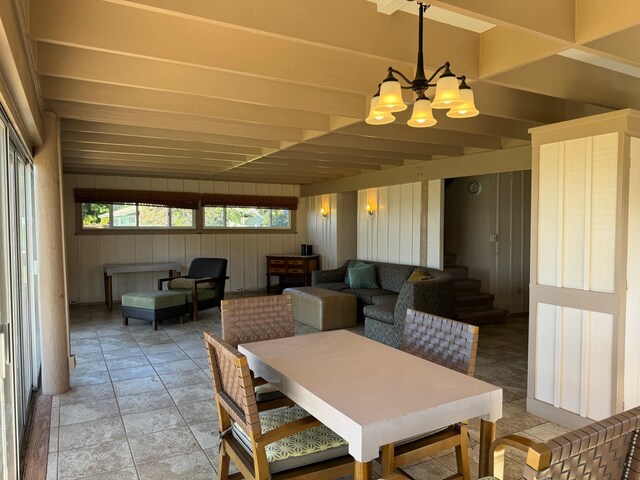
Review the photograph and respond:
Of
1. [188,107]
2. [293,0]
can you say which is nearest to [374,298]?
[188,107]

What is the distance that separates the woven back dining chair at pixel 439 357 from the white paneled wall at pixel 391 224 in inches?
159

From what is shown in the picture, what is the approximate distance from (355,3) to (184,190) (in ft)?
22.8

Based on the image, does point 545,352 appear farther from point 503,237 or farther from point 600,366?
point 503,237

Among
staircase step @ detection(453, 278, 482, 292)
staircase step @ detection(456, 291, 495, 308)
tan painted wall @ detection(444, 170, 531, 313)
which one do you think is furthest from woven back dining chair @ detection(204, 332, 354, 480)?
tan painted wall @ detection(444, 170, 531, 313)

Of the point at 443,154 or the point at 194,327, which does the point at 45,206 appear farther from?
the point at 443,154

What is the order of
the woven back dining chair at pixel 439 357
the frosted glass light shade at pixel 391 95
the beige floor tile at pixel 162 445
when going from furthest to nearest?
the beige floor tile at pixel 162 445 < the frosted glass light shade at pixel 391 95 < the woven back dining chair at pixel 439 357

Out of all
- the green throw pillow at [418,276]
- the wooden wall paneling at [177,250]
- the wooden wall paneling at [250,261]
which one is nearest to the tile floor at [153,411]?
the green throw pillow at [418,276]

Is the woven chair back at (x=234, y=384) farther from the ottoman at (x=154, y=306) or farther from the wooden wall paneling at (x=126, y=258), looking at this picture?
the wooden wall paneling at (x=126, y=258)

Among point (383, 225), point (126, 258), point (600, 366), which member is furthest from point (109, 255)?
point (600, 366)

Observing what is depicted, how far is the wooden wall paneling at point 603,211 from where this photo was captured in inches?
112

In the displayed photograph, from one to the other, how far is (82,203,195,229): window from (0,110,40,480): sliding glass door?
4162 mm

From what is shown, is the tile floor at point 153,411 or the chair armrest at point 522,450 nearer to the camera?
the chair armrest at point 522,450

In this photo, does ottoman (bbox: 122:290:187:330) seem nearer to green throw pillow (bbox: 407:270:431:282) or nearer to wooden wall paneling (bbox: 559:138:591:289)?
green throw pillow (bbox: 407:270:431:282)

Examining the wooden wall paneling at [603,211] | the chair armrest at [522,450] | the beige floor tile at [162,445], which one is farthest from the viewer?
the wooden wall paneling at [603,211]
